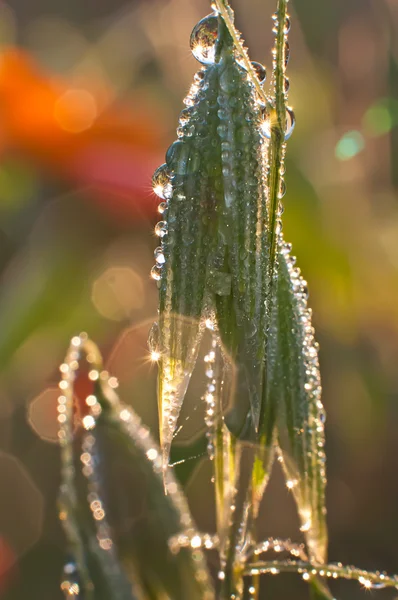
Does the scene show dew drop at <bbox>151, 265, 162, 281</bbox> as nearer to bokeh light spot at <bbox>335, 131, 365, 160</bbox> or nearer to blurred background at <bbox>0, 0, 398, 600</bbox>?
blurred background at <bbox>0, 0, 398, 600</bbox>

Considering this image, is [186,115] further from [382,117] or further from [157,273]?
[382,117]

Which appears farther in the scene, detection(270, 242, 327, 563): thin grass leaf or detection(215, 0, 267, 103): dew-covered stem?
detection(270, 242, 327, 563): thin grass leaf

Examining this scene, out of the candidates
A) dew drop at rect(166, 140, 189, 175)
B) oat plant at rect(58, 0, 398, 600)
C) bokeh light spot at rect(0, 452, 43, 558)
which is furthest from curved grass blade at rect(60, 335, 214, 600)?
bokeh light spot at rect(0, 452, 43, 558)

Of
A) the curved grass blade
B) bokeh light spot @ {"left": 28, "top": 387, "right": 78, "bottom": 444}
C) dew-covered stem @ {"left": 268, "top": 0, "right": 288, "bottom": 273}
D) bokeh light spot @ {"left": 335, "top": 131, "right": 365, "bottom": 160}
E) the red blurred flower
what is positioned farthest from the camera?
the red blurred flower

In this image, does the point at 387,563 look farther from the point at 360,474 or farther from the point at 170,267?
the point at 170,267

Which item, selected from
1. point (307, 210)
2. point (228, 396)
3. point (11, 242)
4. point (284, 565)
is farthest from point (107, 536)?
point (11, 242)

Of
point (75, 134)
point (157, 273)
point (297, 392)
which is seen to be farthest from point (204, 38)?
point (75, 134)

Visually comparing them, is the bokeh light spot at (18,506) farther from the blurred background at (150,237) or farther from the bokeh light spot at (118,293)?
the bokeh light spot at (118,293)

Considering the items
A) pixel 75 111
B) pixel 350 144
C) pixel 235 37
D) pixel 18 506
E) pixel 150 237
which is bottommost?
pixel 18 506
